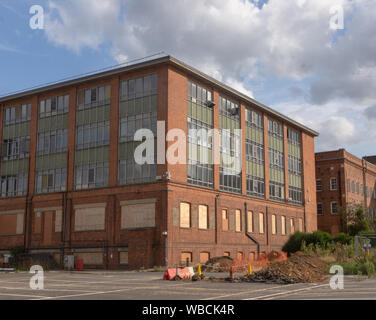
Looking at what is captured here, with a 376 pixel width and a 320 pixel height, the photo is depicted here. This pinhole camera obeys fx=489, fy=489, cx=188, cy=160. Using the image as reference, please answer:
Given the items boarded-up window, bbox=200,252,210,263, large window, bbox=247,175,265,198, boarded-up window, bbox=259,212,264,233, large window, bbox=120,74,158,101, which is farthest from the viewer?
boarded-up window, bbox=259,212,264,233

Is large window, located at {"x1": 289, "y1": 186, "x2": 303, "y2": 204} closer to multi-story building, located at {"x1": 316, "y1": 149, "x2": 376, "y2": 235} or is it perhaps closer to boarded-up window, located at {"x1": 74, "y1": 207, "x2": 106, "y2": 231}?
multi-story building, located at {"x1": 316, "y1": 149, "x2": 376, "y2": 235}

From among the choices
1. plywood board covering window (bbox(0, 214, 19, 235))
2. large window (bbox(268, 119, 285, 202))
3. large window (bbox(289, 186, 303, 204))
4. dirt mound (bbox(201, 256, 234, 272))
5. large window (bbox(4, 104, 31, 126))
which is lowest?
dirt mound (bbox(201, 256, 234, 272))

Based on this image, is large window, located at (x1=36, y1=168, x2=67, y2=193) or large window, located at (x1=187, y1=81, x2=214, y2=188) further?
large window, located at (x1=36, y1=168, x2=67, y2=193)

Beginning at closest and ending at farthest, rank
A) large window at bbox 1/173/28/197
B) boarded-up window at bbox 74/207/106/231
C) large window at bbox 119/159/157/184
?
large window at bbox 119/159/157/184
boarded-up window at bbox 74/207/106/231
large window at bbox 1/173/28/197

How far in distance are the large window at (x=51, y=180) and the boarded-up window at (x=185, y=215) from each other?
11.8m

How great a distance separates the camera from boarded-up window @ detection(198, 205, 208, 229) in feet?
136

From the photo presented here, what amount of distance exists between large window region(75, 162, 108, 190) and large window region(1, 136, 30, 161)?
7.03 metres

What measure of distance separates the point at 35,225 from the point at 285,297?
3312 cm

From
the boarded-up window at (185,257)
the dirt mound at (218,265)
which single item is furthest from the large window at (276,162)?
the dirt mound at (218,265)

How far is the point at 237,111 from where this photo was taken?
4819 cm

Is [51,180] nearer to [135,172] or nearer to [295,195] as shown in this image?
[135,172]

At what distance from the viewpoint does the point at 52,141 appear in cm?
4578

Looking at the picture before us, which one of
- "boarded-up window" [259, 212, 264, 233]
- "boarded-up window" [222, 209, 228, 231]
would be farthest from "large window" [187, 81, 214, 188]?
→ "boarded-up window" [259, 212, 264, 233]

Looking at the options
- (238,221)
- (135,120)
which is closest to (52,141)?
(135,120)
